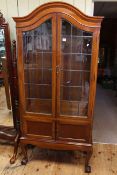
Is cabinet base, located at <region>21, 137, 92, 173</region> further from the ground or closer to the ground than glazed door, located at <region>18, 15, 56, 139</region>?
closer to the ground

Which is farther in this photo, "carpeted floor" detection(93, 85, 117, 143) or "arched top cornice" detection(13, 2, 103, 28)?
"carpeted floor" detection(93, 85, 117, 143)

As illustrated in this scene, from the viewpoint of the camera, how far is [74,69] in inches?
82.4

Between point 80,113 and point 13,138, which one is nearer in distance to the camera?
point 80,113

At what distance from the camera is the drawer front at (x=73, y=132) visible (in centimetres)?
215

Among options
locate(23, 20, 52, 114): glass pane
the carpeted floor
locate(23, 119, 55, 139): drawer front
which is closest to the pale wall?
locate(23, 20, 52, 114): glass pane

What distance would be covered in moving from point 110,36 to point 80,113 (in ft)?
17.7

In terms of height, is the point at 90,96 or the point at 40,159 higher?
→ the point at 90,96

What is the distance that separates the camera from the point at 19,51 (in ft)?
6.72

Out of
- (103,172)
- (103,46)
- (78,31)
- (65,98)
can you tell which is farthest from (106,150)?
(103,46)

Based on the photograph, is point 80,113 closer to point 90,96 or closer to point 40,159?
point 90,96

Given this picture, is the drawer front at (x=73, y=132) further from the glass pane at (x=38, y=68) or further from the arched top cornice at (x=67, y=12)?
the arched top cornice at (x=67, y=12)

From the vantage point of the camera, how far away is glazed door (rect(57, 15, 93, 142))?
6.41 feet

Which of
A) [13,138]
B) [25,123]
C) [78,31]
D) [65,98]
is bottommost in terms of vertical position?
[13,138]

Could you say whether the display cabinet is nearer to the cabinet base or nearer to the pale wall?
the cabinet base
